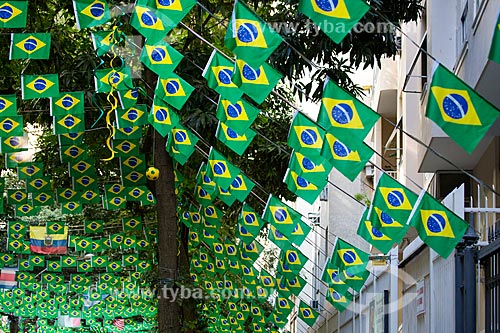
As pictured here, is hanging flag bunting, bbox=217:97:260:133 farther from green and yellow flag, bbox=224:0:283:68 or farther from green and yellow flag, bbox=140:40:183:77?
green and yellow flag, bbox=224:0:283:68

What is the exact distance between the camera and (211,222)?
68.4ft

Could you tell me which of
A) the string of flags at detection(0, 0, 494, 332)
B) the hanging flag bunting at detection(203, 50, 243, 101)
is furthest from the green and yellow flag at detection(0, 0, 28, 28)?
the hanging flag bunting at detection(203, 50, 243, 101)

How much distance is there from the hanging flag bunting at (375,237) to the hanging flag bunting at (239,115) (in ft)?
5.95

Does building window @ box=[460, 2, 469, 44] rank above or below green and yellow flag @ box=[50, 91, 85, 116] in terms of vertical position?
above

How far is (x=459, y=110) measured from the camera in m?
9.30

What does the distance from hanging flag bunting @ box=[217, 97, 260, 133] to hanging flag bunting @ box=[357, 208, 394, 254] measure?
1814 mm

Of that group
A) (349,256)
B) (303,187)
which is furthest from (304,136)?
(349,256)

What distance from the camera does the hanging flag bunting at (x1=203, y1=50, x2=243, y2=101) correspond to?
514 inches

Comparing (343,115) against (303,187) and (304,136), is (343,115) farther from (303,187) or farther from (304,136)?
(303,187)

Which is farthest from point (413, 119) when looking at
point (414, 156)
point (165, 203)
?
point (165, 203)

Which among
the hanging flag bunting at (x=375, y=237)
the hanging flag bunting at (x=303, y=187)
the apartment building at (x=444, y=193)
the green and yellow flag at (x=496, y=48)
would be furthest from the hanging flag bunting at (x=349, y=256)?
the green and yellow flag at (x=496, y=48)

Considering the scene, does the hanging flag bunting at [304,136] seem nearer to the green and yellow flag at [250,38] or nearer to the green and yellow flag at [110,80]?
the green and yellow flag at [250,38]

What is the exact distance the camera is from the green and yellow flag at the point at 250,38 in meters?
11.1

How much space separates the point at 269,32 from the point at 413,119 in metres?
12.2
